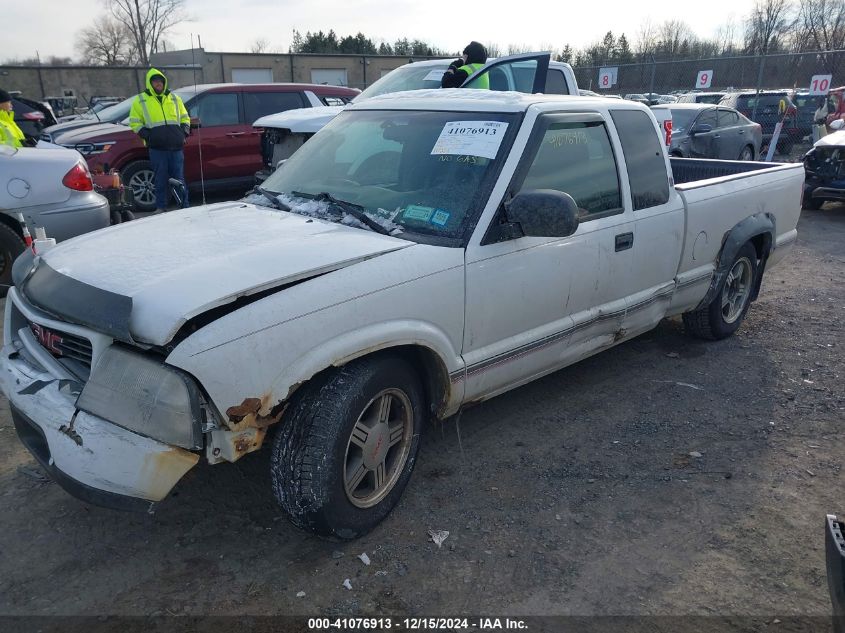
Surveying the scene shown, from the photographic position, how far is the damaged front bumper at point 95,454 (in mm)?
2484

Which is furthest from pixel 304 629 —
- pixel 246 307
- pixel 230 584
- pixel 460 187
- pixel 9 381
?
pixel 460 187

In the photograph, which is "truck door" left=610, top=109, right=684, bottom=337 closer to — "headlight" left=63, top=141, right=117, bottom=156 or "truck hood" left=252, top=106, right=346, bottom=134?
"truck hood" left=252, top=106, right=346, bottom=134

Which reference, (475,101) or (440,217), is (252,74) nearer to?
(475,101)

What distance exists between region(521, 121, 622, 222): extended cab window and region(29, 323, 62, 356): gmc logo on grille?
2.28 metres

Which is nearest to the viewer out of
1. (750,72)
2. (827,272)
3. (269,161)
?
(827,272)

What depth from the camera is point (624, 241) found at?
4.06m

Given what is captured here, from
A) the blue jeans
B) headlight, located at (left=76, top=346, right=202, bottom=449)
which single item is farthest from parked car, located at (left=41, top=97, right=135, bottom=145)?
headlight, located at (left=76, top=346, right=202, bottom=449)

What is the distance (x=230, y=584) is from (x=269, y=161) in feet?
22.7

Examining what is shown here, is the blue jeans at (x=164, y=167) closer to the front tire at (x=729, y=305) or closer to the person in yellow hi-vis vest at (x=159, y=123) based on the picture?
the person in yellow hi-vis vest at (x=159, y=123)

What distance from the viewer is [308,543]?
3.04m

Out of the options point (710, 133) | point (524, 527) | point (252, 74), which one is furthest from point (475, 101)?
point (252, 74)

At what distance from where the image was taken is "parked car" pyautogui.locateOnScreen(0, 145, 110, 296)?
6.10m

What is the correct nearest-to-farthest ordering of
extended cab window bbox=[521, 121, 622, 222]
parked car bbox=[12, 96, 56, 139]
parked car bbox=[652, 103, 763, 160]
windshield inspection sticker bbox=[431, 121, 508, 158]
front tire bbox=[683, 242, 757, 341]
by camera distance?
windshield inspection sticker bbox=[431, 121, 508, 158] → extended cab window bbox=[521, 121, 622, 222] → front tire bbox=[683, 242, 757, 341] → parked car bbox=[12, 96, 56, 139] → parked car bbox=[652, 103, 763, 160]

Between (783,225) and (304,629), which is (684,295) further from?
(304,629)
